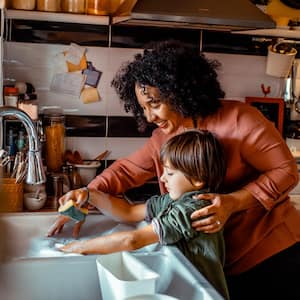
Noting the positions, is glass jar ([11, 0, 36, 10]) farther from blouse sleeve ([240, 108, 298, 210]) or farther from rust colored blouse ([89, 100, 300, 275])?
blouse sleeve ([240, 108, 298, 210])

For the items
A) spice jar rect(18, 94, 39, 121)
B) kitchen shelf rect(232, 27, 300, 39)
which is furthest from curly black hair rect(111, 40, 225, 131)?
kitchen shelf rect(232, 27, 300, 39)

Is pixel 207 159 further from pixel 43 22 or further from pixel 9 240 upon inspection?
pixel 43 22

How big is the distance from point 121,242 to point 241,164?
0.45 meters

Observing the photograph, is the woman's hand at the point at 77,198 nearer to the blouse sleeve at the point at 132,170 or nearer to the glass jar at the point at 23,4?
the blouse sleeve at the point at 132,170

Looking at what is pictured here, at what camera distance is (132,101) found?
1.79 metres

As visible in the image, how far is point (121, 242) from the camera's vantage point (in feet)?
4.32

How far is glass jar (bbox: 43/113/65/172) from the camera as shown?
261 cm

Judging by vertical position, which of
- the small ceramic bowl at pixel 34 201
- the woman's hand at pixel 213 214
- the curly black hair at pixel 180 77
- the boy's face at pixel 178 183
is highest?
the curly black hair at pixel 180 77

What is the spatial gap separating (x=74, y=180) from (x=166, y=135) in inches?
37.3

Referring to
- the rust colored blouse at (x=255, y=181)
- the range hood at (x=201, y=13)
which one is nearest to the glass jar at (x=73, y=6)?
the range hood at (x=201, y=13)

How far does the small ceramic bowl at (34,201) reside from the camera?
2305mm

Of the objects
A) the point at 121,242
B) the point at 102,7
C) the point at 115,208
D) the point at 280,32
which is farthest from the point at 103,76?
the point at 121,242

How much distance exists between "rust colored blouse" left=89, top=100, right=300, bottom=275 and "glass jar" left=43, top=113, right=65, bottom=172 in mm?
1117

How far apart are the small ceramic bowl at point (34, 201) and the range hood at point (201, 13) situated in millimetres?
773
